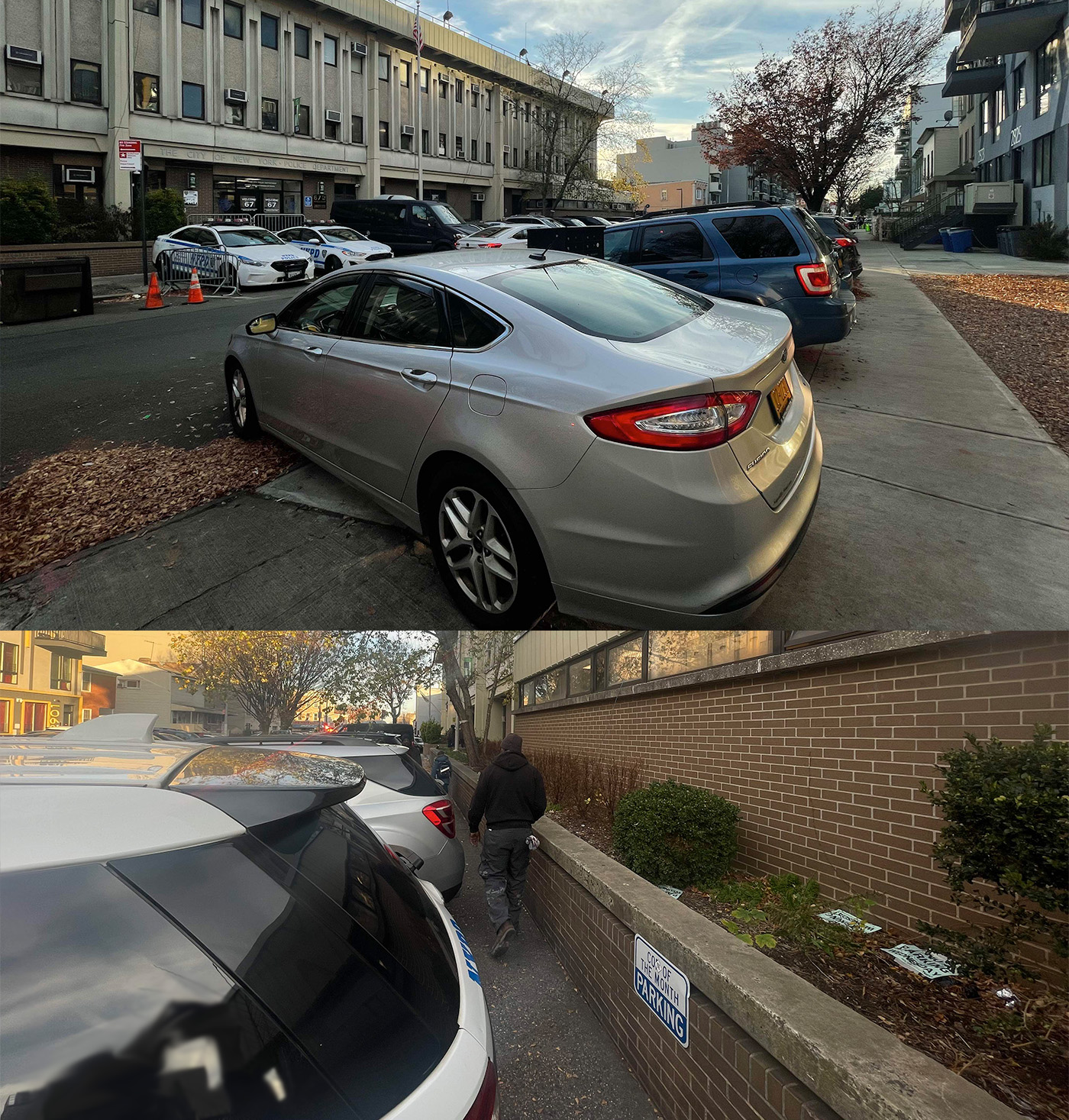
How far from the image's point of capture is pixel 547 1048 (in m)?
3.84

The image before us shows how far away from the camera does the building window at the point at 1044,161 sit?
99.7 ft

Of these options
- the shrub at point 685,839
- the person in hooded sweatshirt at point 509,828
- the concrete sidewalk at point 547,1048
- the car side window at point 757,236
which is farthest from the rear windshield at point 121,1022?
the car side window at point 757,236

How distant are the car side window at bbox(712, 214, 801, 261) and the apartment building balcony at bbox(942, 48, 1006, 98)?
38.0 meters

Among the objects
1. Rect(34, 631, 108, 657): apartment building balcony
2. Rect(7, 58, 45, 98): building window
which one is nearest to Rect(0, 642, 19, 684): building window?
Rect(34, 631, 108, 657): apartment building balcony

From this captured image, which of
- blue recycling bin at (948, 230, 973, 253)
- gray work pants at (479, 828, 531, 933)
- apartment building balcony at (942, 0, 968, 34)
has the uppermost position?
apartment building balcony at (942, 0, 968, 34)

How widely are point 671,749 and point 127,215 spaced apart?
31.2 meters

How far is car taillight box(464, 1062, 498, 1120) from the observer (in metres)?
1.49

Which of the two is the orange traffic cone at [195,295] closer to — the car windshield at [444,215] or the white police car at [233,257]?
the white police car at [233,257]

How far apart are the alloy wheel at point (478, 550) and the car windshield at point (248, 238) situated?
62.1 ft

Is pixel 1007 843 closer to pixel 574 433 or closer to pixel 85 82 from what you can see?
pixel 574 433

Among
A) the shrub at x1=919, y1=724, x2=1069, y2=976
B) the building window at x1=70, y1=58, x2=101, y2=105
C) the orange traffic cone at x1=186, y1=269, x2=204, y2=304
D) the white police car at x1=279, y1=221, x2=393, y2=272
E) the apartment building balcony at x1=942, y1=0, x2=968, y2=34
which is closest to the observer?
the shrub at x1=919, y1=724, x2=1069, y2=976

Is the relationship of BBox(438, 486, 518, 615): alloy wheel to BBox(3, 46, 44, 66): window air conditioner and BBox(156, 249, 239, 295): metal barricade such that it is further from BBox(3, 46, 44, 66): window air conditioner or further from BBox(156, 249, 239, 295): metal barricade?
BBox(3, 46, 44, 66): window air conditioner

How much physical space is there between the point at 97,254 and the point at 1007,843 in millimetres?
29271

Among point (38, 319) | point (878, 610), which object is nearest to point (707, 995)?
point (878, 610)
